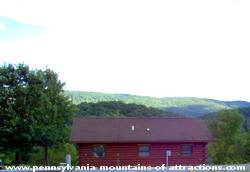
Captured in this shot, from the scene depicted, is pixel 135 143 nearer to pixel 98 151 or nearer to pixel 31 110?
pixel 98 151

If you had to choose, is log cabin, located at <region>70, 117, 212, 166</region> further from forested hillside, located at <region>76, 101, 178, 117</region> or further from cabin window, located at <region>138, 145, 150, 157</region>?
forested hillside, located at <region>76, 101, 178, 117</region>

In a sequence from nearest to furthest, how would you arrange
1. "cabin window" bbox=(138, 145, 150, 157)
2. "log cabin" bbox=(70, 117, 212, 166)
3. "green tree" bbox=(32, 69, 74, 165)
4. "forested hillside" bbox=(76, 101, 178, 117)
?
"green tree" bbox=(32, 69, 74, 165), "log cabin" bbox=(70, 117, 212, 166), "cabin window" bbox=(138, 145, 150, 157), "forested hillside" bbox=(76, 101, 178, 117)

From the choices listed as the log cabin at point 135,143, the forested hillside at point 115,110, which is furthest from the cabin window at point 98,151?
the forested hillside at point 115,110

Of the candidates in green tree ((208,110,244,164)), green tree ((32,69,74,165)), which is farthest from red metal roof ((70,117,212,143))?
green tree ((208,110,244,164))

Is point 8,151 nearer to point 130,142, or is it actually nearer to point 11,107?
point 11,107

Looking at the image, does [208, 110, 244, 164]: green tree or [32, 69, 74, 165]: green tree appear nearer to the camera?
[32, 69, 74, 165]: green tree

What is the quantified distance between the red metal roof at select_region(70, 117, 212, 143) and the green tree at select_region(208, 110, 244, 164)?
14.5m

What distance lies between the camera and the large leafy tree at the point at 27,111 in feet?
117

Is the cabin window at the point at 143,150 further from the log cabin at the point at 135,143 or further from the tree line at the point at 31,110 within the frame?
the tree line at the point at 31,110

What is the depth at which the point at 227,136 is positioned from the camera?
5606 cm

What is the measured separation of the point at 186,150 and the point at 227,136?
18441 mm

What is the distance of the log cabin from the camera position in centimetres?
3806

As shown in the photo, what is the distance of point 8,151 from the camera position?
37.2m

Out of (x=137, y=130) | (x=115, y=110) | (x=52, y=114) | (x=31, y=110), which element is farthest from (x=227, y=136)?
(x=115, y=110)
